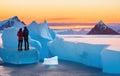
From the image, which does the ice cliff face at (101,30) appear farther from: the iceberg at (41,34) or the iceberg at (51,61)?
the iceberg at (51,61)

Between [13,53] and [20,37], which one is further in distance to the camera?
[20,37]

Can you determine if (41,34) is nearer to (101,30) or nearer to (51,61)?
(51,61)

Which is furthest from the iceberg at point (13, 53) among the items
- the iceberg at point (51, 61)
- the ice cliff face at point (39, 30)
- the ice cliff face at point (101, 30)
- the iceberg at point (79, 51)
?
the ice cliff face at point (101, 30)

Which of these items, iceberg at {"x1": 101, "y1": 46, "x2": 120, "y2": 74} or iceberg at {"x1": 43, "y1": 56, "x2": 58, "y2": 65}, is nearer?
iceberg at {"x1": 101, "y1": 46, "x2": 120, "y2": 74}

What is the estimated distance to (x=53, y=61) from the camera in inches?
529

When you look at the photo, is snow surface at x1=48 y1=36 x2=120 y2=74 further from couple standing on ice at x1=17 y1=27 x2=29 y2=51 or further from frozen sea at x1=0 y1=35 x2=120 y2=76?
couple standing on ice at x1=17 y1=27 x2=29 y2=51

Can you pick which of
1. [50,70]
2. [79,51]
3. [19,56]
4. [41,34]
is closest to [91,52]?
[79,51]

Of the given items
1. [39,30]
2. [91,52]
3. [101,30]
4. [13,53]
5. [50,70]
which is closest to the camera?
[50,70]

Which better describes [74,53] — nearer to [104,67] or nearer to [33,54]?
[33,54]

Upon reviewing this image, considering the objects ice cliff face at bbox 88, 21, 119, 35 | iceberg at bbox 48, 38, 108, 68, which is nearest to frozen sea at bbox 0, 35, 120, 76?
iceberg at bbox 48, 38, 108, 68

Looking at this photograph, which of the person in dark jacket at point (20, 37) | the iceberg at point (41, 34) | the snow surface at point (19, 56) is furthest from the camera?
the iceberg at point (41, 34)

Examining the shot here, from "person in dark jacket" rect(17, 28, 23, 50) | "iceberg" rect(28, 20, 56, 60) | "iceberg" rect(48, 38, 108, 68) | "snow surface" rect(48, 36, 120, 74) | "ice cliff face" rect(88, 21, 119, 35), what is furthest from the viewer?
"ice cliff face" rect(88, 21, 119, 35)

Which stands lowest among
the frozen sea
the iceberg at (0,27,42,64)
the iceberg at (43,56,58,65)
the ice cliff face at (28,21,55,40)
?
the frozen sea

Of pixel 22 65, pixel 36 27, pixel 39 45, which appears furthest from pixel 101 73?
pixel 36 27
